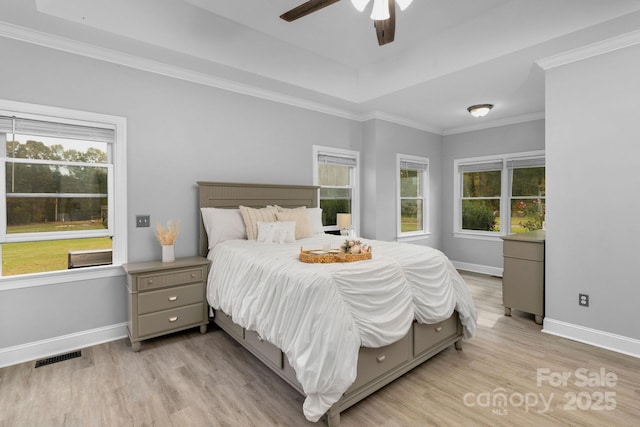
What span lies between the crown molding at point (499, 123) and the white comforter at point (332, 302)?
387 cm

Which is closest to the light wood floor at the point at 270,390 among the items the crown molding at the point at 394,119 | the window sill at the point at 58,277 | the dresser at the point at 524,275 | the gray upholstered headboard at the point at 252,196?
the dresser at the point at 524,275

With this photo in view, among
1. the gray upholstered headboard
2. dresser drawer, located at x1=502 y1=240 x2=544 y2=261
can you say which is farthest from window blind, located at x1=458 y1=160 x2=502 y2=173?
the gray upholstered headboard

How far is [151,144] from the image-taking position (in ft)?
11.0

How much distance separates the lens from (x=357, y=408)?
2.08m

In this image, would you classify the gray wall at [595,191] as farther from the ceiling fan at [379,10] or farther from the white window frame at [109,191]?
the white window frame at [109,191]

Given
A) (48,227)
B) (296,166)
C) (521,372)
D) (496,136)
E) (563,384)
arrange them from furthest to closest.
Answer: (496,136) < (296,166) < (48,227) < (521,372) < (563,384)

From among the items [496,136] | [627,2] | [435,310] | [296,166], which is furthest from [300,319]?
[496,136]

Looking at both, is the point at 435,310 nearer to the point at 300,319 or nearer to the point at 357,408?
the point at 357,408

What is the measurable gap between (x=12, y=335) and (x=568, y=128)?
536 centimetres

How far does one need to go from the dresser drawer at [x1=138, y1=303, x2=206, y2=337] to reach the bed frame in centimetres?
20

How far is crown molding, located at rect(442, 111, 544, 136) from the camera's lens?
17.0 feet

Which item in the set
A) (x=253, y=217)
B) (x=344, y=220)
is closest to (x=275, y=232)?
(x=253, y=217)

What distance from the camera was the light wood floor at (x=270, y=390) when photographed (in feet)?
6.52

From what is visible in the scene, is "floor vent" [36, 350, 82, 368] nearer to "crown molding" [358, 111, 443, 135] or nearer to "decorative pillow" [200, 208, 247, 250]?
"decorative pillow" [200, 208, 247, 250]
